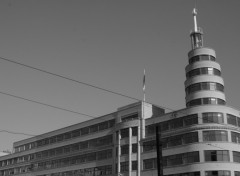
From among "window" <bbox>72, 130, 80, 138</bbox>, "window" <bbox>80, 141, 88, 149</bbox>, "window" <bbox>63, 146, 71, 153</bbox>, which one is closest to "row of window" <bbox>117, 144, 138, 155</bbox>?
"window" <bbox>80, 141, 88, 149</bbox>

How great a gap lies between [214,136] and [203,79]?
33.2 ft

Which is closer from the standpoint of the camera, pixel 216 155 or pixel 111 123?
pixel 216 155

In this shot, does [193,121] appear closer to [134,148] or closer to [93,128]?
[134,148]

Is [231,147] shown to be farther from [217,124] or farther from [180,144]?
[180,144]

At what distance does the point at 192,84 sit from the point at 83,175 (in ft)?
102

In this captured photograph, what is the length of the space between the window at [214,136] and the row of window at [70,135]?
22361mm

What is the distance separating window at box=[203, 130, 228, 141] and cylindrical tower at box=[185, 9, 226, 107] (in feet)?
17.0

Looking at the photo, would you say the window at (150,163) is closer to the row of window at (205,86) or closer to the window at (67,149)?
the row of window at (205,86)

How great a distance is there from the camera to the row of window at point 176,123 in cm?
6156

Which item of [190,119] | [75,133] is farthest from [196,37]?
[75,133]

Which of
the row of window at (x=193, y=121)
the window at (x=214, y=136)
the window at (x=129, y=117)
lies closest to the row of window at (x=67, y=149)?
the window at (x=129, y=117)

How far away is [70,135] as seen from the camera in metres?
88.0

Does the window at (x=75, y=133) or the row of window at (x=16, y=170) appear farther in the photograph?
the row of window at (x=16, y=170)

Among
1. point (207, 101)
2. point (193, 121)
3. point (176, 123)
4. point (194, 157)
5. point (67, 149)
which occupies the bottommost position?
point (194, 157)
